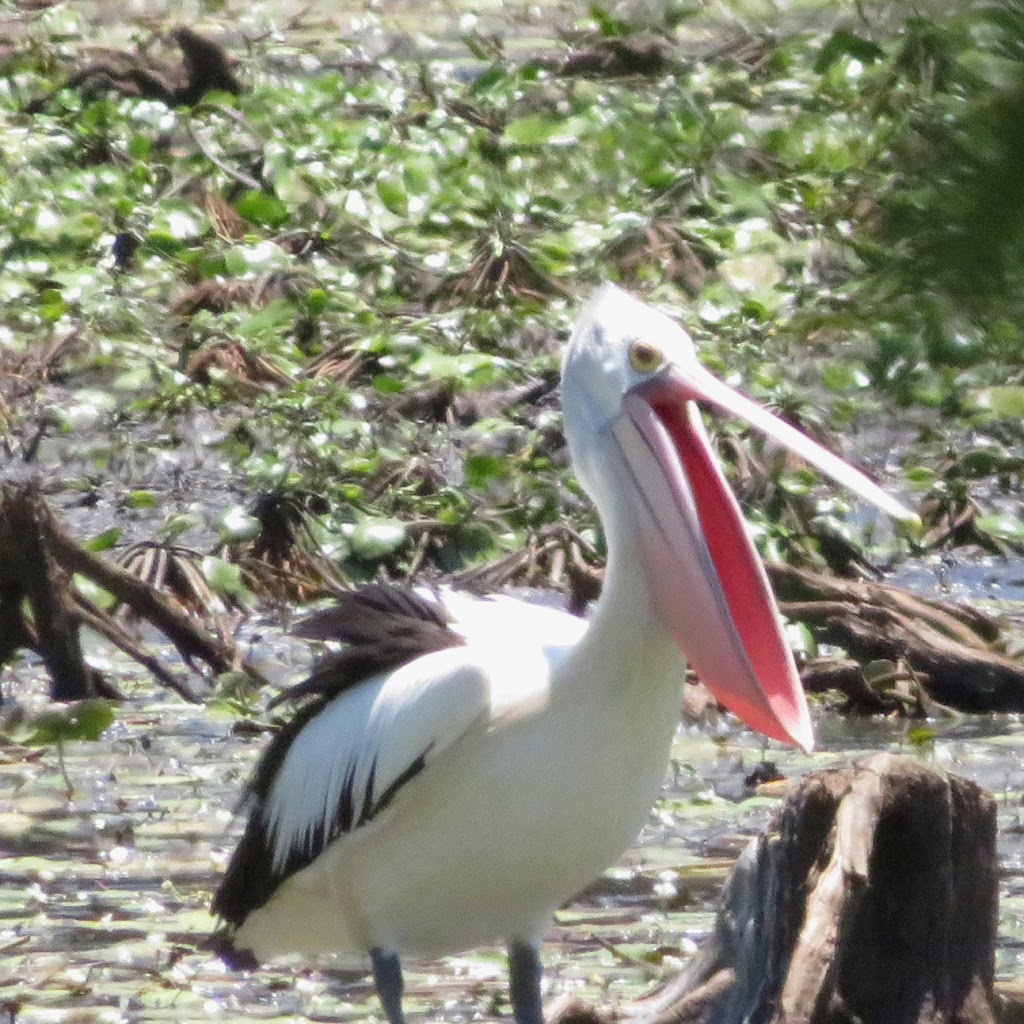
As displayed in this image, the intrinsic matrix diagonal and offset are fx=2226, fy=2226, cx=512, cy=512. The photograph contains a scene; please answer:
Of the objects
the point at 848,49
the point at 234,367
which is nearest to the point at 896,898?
the point at 848,49

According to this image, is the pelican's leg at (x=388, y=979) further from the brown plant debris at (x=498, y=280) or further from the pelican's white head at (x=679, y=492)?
the brown plant debris at (x=498, y=280)

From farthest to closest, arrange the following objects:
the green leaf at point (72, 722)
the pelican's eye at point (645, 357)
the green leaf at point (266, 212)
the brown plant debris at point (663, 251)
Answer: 1. the green leaf at point (266, 212)
2. the brown plant debris at point (663, 251)
3. the green leaf at point (72, 722)
4. the pelican's eye at point (645, 357)

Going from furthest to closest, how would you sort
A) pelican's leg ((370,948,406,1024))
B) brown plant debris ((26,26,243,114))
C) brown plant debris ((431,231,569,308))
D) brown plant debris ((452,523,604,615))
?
1. brown plant debris ((26,26,243,114))
2. brown plant debris ((431,231,569,308))
3. brown plant debris ((452,523,604,615))
4. pelican's leg ((370,948,406,1024))

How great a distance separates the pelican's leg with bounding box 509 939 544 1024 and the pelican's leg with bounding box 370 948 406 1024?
0.20 m

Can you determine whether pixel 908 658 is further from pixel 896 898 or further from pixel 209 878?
pixel 896 898

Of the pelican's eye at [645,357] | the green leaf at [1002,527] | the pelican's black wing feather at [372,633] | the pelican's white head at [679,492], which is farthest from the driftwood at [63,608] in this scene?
the green leaf at [1002,527]

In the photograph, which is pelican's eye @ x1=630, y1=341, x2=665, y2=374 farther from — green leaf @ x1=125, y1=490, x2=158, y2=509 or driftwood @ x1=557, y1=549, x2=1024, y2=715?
green leaf @ x1=125, y1=490, x2=158, y2=509

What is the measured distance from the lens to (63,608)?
18.6ft

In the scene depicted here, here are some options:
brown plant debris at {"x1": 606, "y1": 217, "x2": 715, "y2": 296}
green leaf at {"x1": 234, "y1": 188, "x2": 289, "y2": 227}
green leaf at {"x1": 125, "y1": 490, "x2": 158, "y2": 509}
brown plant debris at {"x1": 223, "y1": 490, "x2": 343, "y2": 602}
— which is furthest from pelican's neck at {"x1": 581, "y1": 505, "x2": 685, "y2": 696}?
green leaf at {"x1": 234, "y1": 188, "x2": 289, "y2": 227}

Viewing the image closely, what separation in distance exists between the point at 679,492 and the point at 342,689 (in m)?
0.70

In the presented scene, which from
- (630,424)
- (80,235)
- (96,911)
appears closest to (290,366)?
(80,235)

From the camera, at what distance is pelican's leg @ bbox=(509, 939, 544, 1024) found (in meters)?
3.76

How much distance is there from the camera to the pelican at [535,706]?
3.52 metres

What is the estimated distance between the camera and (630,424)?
12.2 ft
